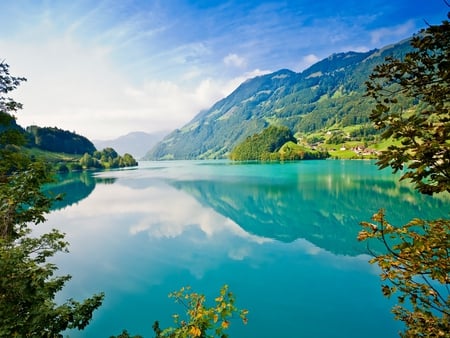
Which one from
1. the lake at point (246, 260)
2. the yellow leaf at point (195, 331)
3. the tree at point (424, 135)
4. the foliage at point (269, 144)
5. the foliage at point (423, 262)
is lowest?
the lake at point (246, 260)

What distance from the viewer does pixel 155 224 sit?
29.3 metres

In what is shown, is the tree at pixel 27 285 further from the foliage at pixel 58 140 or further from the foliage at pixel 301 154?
the foliage at pixel 58 140

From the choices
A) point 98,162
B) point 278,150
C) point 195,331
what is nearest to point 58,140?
point 98,162

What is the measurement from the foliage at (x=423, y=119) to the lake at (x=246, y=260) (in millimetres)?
3454

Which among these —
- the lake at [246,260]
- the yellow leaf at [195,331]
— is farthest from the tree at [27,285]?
the lake at [246,260]

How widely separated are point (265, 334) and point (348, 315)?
3.94 m

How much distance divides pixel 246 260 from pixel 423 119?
1665cm

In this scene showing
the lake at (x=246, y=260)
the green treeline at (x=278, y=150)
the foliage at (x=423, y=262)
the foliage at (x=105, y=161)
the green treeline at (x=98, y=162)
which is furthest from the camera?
the green treeline at (x=278, y=150)

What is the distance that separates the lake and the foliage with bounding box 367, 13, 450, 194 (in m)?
3.45

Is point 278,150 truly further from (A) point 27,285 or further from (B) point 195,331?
(B) point 195,331

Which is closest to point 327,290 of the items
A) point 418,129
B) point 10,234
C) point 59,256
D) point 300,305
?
point 300,305

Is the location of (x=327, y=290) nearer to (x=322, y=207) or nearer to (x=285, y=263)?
(x=285, y=263)

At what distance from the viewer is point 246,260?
18328mm

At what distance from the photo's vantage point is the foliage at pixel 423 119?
3057 mm
